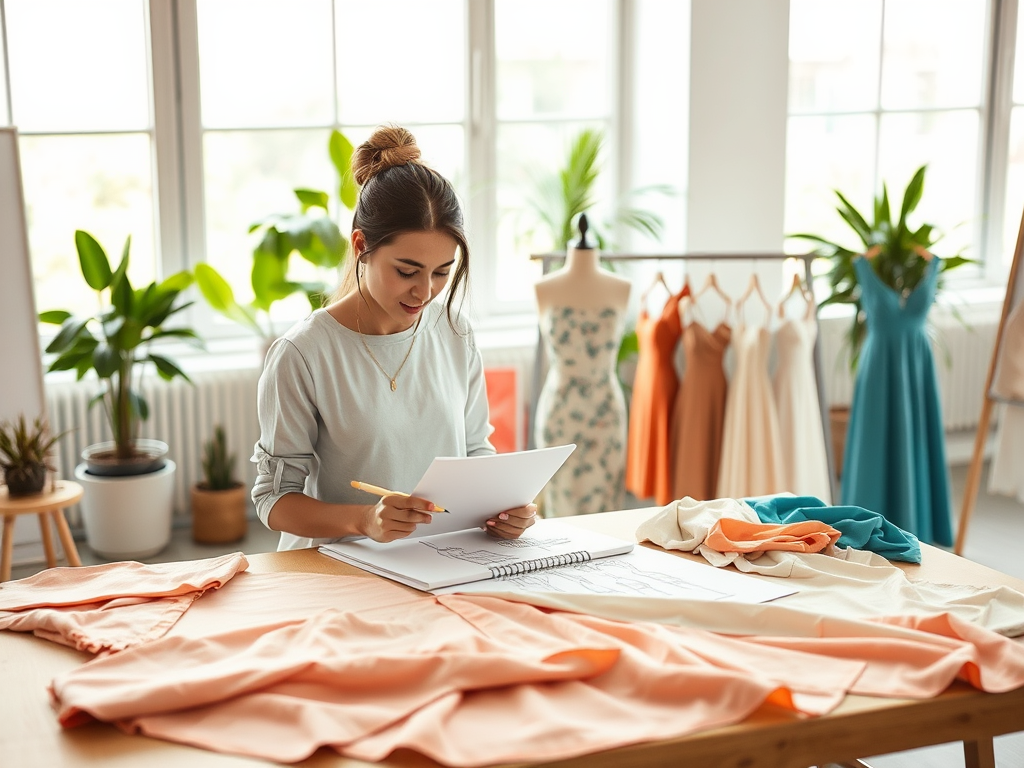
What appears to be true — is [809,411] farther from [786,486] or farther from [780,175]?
[780,175]

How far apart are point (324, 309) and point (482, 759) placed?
1104mm

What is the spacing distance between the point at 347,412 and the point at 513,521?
38 cm

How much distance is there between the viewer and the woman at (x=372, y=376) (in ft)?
6.18

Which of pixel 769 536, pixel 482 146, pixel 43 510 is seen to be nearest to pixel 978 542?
pixel 482 146

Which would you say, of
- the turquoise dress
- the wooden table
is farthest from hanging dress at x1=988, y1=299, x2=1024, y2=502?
the wooden table

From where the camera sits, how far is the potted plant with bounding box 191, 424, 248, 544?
13.3 ft

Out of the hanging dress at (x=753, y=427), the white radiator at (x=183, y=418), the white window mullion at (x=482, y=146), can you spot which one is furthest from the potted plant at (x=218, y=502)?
the hanging dress at (x=753, y=427)

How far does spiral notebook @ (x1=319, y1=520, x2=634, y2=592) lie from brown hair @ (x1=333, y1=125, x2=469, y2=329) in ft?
1.70

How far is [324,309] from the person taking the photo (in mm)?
2035

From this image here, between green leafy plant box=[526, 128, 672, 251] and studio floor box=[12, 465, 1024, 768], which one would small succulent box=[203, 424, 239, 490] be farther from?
green leafy plant box=[526, 128, 672, 251]

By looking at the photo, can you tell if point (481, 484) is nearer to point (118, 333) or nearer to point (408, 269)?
point (408, 269)

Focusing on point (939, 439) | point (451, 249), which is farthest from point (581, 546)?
point (939, 439)

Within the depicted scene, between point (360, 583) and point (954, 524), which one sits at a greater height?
point (360, 583)

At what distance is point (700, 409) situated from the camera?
3.82 meters
